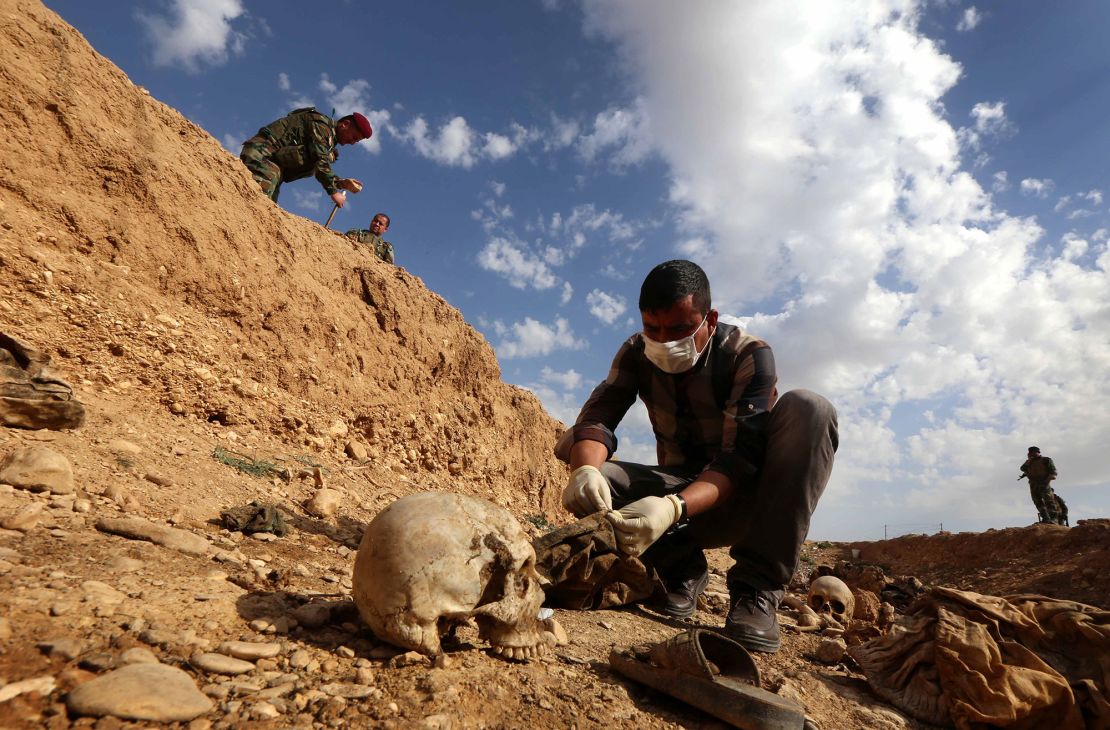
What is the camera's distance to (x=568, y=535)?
7.70 feet

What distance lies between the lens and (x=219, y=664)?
58.2 inches

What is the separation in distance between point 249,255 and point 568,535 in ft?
15.8

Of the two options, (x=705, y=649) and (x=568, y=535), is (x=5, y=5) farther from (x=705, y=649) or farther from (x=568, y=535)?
(x=705, y=649)

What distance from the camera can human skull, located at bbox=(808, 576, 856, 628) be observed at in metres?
4.56

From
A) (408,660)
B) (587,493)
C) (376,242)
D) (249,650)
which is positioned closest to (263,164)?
(376,242)

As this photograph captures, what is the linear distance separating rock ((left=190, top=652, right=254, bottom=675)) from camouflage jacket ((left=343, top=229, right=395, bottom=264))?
24.4ft

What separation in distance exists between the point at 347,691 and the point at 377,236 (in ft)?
26.4

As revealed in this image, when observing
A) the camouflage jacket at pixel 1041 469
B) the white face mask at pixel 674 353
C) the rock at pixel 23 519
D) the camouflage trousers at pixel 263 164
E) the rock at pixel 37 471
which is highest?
the camouflage jacket at pixel 1041 469

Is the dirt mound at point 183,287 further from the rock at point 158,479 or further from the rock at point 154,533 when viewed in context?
the rock at point 154,533

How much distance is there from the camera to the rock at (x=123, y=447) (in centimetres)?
321

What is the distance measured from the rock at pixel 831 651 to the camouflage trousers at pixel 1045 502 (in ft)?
50.5

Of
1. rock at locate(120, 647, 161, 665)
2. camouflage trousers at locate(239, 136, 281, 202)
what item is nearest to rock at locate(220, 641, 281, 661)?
rock at locate(120, 647, 161, 665)

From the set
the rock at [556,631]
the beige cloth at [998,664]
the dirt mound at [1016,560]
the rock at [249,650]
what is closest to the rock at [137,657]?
the rock at [249,650]

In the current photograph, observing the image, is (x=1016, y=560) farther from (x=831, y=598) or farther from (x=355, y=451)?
(x=355, y=451)
